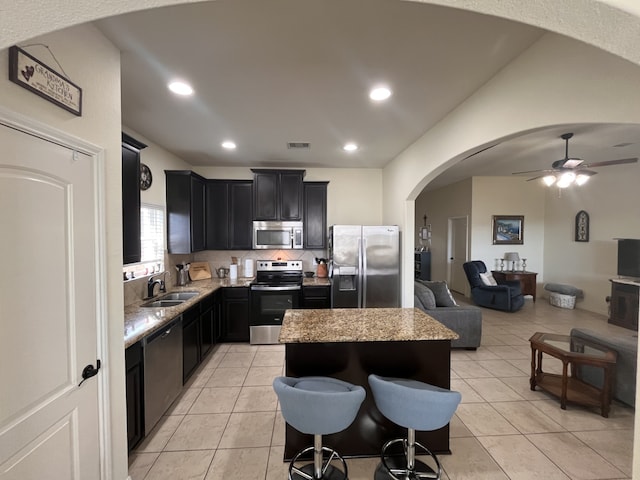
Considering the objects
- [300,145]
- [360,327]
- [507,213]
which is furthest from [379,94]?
[507,213]

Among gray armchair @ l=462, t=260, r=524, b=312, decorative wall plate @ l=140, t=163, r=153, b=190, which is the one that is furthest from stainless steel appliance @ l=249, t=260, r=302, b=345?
gray armchair @ l=462, t=260, r=524, b=312

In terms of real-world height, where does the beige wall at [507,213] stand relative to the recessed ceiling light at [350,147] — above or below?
below

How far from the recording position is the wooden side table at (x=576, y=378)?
8.23 ft

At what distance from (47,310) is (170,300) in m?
2.20

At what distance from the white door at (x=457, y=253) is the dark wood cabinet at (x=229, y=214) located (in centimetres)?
548

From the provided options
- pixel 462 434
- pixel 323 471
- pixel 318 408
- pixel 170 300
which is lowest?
pixel 462 434

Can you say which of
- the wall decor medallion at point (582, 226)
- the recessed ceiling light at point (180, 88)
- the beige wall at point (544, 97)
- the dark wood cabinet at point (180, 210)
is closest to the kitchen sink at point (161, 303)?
the dark wood cabinet at point (180, 210)

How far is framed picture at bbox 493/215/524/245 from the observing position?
6781 millimetres

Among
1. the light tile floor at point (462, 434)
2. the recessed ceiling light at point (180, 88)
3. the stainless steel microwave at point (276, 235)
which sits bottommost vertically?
the light tile floor at point (462, 434)

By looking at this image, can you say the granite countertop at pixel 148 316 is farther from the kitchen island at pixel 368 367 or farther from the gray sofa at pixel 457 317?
the gray sofa at pixel 457 317

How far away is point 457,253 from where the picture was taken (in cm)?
759

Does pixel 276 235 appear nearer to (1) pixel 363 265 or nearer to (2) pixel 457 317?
(1) pixel 363 265

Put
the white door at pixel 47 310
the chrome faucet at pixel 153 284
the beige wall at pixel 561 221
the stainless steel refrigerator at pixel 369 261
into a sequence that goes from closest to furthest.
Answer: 1. the white door at pixel 47 310
2. the chrome faucet at pixel 153 284
3. the stainless steel refrigerator at pixel 369 261
4. the beige wall at pixel 561 221

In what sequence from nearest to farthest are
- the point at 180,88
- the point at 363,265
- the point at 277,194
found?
the point at 180,88 → the point at 363,265 → the point at 277,194
